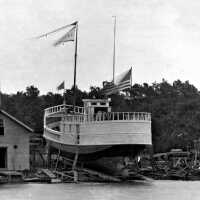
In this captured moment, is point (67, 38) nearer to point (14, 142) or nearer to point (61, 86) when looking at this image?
point (61, 86)

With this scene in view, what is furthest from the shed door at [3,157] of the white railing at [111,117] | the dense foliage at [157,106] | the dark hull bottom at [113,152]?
the dense foliage at [157,106]

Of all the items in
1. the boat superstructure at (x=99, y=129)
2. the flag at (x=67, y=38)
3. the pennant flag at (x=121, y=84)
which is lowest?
the boat superstructure at (x=99, y=129)

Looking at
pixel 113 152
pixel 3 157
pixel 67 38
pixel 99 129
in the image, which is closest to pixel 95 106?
pixel 99 129

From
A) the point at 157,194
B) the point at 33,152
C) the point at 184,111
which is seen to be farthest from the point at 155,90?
the point at 157,194

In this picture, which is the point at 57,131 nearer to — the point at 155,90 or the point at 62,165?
the point at 62,165

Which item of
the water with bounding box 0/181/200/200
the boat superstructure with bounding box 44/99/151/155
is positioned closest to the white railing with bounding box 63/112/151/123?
the boat superstructure with bounding box 44/99/151/155

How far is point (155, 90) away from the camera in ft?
515

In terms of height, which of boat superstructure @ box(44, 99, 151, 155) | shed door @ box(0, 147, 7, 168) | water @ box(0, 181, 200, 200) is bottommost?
water @ box(0, 181, 200, 200)

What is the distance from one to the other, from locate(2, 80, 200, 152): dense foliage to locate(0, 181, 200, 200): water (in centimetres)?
2942

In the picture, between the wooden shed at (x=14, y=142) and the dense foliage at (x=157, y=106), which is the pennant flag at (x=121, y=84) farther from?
the dense foliage at (x=157, y=106)

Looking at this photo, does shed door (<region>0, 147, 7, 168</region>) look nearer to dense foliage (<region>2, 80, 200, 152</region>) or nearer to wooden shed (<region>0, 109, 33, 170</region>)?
wooden shed (<region>0, 109, 33, 170</region>)

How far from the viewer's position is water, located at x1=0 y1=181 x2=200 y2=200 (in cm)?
4950

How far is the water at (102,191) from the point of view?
49500 millimetres

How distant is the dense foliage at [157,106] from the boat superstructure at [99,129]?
19746 mm
